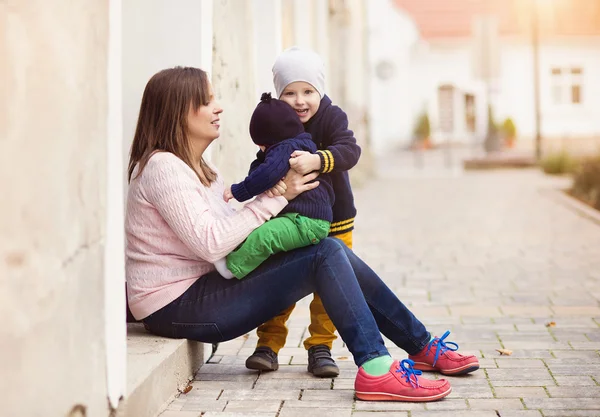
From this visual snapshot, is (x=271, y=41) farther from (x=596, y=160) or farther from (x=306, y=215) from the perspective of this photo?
(x=596, y=160)

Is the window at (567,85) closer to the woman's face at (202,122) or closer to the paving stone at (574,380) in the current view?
the paving stone at (574,380)

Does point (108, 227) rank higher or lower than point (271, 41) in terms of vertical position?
lower

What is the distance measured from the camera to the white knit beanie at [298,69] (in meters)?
4.09

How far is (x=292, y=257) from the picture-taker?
12.6 feet

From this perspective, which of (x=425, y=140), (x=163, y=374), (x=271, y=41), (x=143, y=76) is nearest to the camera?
(x=163, y=374)

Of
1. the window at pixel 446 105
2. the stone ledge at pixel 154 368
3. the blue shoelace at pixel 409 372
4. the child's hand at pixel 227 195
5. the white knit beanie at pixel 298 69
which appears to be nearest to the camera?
the stone ledge at pixel 154 368

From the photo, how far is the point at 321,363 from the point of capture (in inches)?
163

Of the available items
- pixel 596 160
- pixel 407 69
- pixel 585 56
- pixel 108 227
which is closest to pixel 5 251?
pixel 108 227

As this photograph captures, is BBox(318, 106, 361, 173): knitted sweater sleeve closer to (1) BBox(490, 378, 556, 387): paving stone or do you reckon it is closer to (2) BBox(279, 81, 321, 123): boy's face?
(2) BBox(279, 81, 321, 123): boy's face

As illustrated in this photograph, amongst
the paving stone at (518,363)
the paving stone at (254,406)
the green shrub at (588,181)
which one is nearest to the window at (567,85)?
the green shrub at (588,181)

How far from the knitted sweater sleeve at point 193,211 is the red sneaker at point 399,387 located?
0.74 m

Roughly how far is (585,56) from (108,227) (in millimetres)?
36121

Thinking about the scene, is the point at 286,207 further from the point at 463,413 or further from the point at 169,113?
the point at 463,413

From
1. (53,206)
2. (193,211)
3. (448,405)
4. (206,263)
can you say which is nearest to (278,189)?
(193,211)
